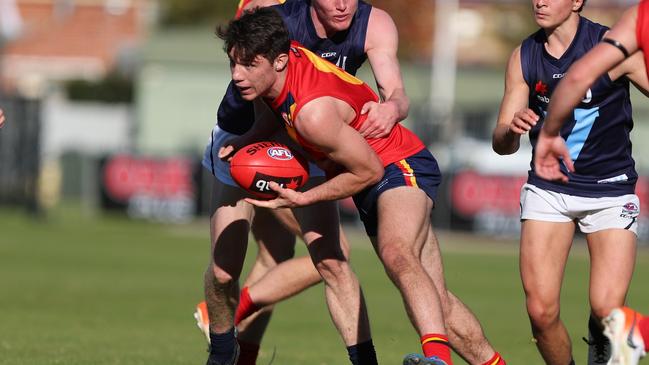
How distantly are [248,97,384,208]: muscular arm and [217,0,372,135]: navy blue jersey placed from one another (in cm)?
88

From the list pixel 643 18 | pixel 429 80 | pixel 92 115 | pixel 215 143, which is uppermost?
pixel 643 18

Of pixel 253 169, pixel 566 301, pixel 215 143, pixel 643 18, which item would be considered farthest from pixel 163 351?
pixel 566 301

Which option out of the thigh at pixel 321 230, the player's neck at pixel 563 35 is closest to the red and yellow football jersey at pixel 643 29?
the player's neck at pixel 563 35

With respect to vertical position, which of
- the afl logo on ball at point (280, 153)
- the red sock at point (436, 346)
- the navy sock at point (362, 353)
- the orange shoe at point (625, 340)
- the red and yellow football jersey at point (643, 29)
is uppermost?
the red and yellow football jersey at point (643, 29)

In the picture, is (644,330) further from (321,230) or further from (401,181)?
(321,230)

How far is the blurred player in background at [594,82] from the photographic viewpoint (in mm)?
6574

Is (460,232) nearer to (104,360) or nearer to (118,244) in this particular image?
(118,244)

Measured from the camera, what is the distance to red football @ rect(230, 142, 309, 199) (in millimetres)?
7582

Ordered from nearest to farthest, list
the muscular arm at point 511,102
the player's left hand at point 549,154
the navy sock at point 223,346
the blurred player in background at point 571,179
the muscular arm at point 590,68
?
1. the muscular arm at point 590,68
2. the player's left hand at point 549,154
3. the blurred player in background at point 571,179
4. the muscular arm at point 511,102
5. the navy sock at point 223,346

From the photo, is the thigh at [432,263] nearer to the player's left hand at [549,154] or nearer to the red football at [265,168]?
the red football at [265,168]

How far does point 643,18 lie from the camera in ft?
21.6

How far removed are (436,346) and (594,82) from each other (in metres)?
1.71

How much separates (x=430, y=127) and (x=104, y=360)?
78.8 feet

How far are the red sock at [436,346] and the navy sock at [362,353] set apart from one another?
2.71ft
